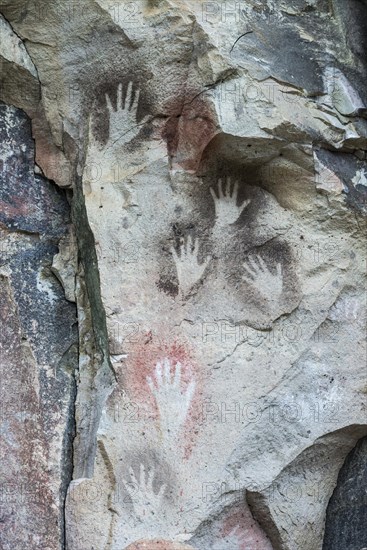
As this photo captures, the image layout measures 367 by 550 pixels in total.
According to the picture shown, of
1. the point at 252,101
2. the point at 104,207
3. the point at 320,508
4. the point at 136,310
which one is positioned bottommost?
the point at 320,508

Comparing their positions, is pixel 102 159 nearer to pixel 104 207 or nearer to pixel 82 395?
pixel 104 207

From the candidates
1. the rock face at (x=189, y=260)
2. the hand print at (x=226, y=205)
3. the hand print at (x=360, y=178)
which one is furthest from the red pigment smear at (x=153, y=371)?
the hand print at (x=360, y=178)

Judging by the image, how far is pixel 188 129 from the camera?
8.93 feet

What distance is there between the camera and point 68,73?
2.81 metres

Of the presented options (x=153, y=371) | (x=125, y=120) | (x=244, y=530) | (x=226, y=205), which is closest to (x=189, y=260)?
(x=226, y=205)

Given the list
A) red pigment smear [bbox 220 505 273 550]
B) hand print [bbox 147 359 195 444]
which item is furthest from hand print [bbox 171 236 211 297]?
red pigment smear [bbox 220 505 273 550]

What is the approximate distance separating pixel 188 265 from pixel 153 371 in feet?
1.06

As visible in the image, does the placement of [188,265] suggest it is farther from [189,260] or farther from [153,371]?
[153,371]

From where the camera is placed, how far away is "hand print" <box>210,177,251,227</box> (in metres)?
2.75

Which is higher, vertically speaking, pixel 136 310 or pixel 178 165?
pixel 178 165

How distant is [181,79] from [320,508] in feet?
4.20

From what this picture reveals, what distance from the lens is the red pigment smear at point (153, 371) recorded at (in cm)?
259

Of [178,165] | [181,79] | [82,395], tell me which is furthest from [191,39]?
[82,395]

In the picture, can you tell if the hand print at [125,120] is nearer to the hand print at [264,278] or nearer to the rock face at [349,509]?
the hand print at [264,278]
